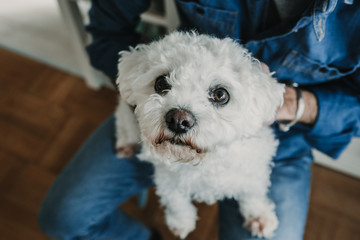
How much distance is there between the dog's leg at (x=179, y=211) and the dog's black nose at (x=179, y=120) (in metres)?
0.30

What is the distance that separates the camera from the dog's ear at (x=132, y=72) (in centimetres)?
59

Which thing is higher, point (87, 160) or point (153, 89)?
point (153, 89)

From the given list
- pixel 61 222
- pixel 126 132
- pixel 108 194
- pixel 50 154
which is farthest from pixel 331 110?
pixel 50 154

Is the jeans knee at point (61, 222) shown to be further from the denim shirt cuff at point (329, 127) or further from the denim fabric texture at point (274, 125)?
the denim shirt cuff at point (329, 127)

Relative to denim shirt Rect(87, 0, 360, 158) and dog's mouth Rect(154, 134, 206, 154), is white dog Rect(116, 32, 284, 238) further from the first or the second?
denim shirt Rect(87, 0, 360, 158)

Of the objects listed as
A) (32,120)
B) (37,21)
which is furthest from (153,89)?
(37,21)

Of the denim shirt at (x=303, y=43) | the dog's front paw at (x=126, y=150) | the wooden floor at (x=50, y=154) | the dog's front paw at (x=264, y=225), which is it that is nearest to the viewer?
the denim shirt at (x=303, y=43)

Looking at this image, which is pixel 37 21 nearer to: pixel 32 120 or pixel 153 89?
pixel 32 120

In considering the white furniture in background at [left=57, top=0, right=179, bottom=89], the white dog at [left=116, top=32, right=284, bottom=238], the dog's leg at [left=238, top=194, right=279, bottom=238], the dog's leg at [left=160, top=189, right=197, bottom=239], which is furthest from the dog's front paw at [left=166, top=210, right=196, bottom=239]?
the white furniture in background at [left=57, top=0, right=179, bottom=89]

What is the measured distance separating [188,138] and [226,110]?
10cm

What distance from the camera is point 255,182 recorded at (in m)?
0.74

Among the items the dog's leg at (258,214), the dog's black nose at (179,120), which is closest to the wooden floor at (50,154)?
the dog's leg at (258,214)

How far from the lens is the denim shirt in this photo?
637 mm

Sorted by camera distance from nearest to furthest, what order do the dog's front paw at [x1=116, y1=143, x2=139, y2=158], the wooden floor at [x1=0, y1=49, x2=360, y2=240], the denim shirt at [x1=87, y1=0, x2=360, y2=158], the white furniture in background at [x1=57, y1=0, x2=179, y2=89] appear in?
the denim shirt at [x1=87, y1=0, x2=360, y2=158]
the dog's front paw at [x1=116, y1=143, x2=139, y2=158]
the white furniture in background at [x1=57, y1=0, x2=179, y2=89]
the wooden floor at [x1=0, y1=49, x2=360, y2=240]
